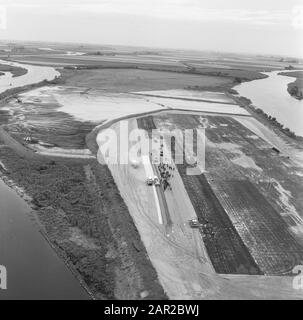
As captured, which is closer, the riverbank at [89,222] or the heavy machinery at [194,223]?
the riverbank at [89,222]

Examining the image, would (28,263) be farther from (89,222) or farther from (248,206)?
(248,206)

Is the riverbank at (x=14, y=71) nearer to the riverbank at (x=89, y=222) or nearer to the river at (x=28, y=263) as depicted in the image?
the riverbank at (x=89, y=222)

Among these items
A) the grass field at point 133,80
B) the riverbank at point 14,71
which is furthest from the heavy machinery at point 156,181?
the riverbank at point 14,71

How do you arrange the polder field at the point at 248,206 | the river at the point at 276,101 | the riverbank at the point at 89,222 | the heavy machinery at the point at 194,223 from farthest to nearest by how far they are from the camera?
1. the river at the point at 276,101
2. the heavy machinery at the point at 194,223
3. the polder field at the point at 248,206
4. the riverbank at the point at 89,222

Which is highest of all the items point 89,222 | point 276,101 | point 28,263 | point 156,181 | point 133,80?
point 133,80

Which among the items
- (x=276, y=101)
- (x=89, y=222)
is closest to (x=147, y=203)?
(x=89, y=222)

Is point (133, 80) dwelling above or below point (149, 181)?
above

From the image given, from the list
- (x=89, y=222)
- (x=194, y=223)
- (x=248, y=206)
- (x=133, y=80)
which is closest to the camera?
(x=89, y=222)

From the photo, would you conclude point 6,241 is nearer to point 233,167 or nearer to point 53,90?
point 233,167
